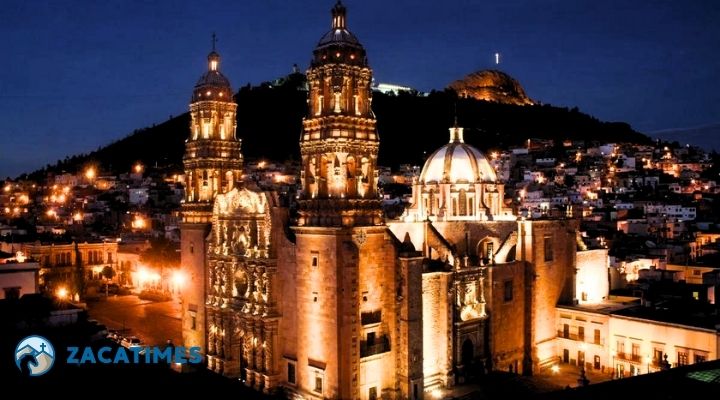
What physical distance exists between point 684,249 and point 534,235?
29.7m

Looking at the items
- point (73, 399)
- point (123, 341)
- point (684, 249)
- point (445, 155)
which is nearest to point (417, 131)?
point (684, 249)

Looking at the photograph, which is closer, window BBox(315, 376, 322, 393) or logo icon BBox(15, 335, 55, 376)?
logo icon BBox(15, 335, 55, 376)

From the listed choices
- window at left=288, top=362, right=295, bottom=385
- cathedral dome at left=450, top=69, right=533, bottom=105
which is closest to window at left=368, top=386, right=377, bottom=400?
window at left=288, top=362, right=295, bottom=385

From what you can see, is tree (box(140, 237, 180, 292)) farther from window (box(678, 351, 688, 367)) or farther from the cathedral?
window (box(678, 351, 688, 367))

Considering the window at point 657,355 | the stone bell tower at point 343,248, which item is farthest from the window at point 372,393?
the window at point 657,355

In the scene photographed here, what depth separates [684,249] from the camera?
60.6 metres

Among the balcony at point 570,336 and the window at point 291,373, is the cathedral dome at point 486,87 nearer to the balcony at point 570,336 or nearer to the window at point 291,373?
the balcony at point 570,336

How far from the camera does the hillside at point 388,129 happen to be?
140500 mm

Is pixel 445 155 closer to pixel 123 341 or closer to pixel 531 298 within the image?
pixel 531 298

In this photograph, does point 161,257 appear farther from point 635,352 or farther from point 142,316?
point 635,352

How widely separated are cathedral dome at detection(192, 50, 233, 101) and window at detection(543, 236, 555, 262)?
68.0ft

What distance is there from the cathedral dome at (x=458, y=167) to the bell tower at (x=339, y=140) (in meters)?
11.7

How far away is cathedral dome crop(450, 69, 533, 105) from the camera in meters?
160

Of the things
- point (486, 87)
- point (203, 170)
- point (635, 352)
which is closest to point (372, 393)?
point (635, 352)
